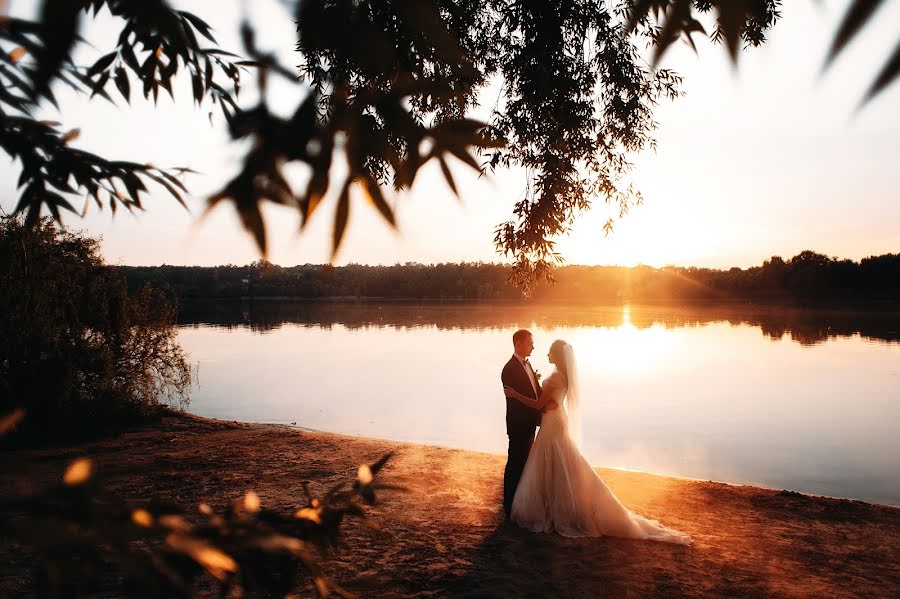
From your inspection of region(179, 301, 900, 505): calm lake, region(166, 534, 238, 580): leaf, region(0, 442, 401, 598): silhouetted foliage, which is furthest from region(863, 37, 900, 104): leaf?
region(179, 301, 900, 505): calm lake

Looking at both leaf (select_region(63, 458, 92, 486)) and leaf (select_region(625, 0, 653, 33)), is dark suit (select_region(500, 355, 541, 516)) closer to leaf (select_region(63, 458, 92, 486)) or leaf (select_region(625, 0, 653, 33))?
leaf (select_region(625, 0, 653, 33))

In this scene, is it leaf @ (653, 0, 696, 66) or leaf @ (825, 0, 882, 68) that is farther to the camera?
leaf @ (653, 0, 696, 66)

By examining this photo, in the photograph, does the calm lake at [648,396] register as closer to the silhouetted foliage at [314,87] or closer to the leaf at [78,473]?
the silhouetted foliage at [314,87]

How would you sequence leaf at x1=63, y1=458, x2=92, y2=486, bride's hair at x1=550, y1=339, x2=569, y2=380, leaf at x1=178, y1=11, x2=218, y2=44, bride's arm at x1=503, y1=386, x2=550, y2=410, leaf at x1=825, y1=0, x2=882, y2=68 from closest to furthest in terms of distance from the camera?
leaf at x1=825, y1=0, x2=882, y2=68 < leaf at x1=63, y1=458, x2=92, y2=486 < leaf at x1=178, y1=11, x2=218, y2=44 < bride's arm at x1=503, y1=386, x2=550, y2=410 < bride's hair at x1=550, y1=339, x2=569, y2=380

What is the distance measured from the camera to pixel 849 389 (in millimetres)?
20562

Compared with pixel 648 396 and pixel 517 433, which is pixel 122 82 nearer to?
pixel 517 433

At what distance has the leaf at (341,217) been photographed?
1.48 metres

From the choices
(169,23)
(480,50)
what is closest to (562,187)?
(480,50)

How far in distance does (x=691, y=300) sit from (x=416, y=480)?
105 meters

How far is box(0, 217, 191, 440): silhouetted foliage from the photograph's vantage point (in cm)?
1002

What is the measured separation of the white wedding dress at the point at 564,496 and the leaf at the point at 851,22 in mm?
5676

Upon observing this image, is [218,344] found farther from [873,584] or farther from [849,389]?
[873,584]

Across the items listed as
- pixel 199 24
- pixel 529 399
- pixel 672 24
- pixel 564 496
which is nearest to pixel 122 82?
pixel 199 24

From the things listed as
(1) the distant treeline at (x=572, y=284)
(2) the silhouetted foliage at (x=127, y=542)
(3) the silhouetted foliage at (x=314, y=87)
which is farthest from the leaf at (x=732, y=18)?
(1) the distant treeline at (x=572, y=284)
